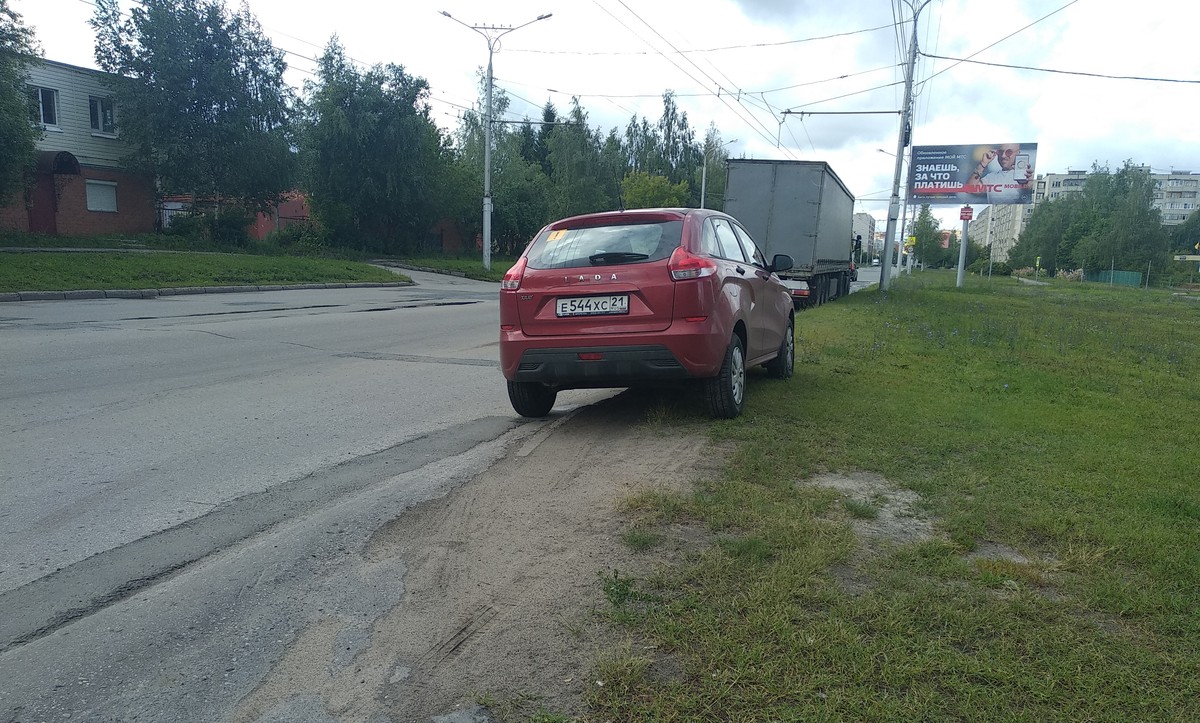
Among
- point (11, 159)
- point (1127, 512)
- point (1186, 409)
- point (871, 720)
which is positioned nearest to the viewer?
point (871, 720)

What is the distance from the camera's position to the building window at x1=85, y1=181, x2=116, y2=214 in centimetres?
3334

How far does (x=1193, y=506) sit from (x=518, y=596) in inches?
134

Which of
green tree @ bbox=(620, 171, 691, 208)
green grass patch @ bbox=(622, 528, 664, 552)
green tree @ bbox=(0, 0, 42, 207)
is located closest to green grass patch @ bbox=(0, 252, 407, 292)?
green tree @ bbox=(0, 0, 42, 207)

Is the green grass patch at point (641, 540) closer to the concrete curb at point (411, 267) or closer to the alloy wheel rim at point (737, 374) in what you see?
the alloy wheel rim at point (737, 374)

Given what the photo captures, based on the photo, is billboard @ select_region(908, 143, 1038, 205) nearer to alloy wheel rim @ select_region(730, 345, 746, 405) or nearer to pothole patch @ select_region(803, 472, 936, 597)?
alloy wheel rim @ select_region(730, 345, 746, 405)

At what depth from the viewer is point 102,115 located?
34688 mm

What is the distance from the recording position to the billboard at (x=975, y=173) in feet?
123

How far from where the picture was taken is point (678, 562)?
3.33 meters

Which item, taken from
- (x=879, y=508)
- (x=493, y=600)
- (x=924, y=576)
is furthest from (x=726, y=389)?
(x=493, y=600)

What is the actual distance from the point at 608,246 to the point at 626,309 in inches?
22.2

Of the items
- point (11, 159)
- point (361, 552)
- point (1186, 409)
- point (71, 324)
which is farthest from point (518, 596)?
point (11, 159)

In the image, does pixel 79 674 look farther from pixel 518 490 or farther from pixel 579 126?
pixel 579 126

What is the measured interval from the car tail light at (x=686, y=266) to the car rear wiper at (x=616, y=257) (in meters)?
0.23

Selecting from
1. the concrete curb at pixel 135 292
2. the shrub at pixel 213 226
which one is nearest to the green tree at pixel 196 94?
the shrub at pixel 213 226
